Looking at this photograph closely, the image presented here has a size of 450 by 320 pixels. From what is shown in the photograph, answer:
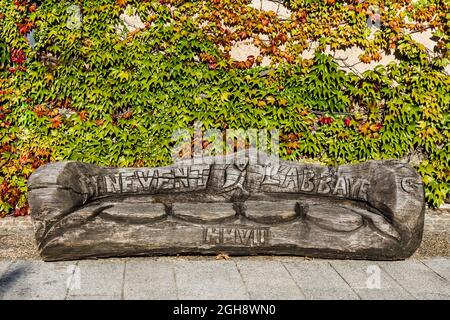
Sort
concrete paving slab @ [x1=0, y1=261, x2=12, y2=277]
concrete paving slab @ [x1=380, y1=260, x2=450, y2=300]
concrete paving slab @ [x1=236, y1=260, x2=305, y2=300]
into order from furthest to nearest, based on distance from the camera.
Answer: concrete paving slab @ [x1=0, y1=261, x2=12, y2=277] < concrete paving slab @ [x1=380, y1=260, x2=450, y2=300] < concrete paving slab @ [x1=236, y1=260, x2=305, y2=300]

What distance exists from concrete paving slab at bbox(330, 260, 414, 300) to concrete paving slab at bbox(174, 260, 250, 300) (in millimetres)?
967

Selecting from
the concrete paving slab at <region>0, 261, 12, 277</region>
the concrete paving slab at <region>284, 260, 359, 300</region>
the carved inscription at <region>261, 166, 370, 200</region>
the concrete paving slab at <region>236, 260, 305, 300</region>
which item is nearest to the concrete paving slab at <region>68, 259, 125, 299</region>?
the concrete paving slab at <region>0, 261, 12, 277</region>

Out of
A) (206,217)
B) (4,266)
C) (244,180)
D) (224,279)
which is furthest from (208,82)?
(4,266)

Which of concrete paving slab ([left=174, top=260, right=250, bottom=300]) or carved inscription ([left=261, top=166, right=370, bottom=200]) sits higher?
carved inscription ([left=261, top=166, right=370, bottom=200])

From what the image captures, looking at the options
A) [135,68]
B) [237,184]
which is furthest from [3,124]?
[237,184]

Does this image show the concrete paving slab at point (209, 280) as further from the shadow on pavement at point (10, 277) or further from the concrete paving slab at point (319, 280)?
the shadow on pavement at point (10, 277)

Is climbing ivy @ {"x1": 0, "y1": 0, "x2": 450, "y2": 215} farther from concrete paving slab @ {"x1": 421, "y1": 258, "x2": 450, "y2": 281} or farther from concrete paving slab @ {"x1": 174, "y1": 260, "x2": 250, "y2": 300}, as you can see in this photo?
concrete paving slab @ {"x1": 174, "y1": 260, "x2": 250, "y2": 300}

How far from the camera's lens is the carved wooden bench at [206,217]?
463cm

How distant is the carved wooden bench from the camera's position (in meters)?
4.63

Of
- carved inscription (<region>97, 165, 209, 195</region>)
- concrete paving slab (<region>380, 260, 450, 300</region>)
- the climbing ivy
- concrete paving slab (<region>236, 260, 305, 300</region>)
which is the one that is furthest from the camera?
the climbing ivy

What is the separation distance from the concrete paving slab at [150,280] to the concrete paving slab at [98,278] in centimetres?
8

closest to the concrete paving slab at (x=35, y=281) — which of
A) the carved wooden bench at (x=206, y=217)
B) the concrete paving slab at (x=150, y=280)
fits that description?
the carved wooden bench at (x=206, y=217)

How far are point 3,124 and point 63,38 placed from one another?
1326 mm
